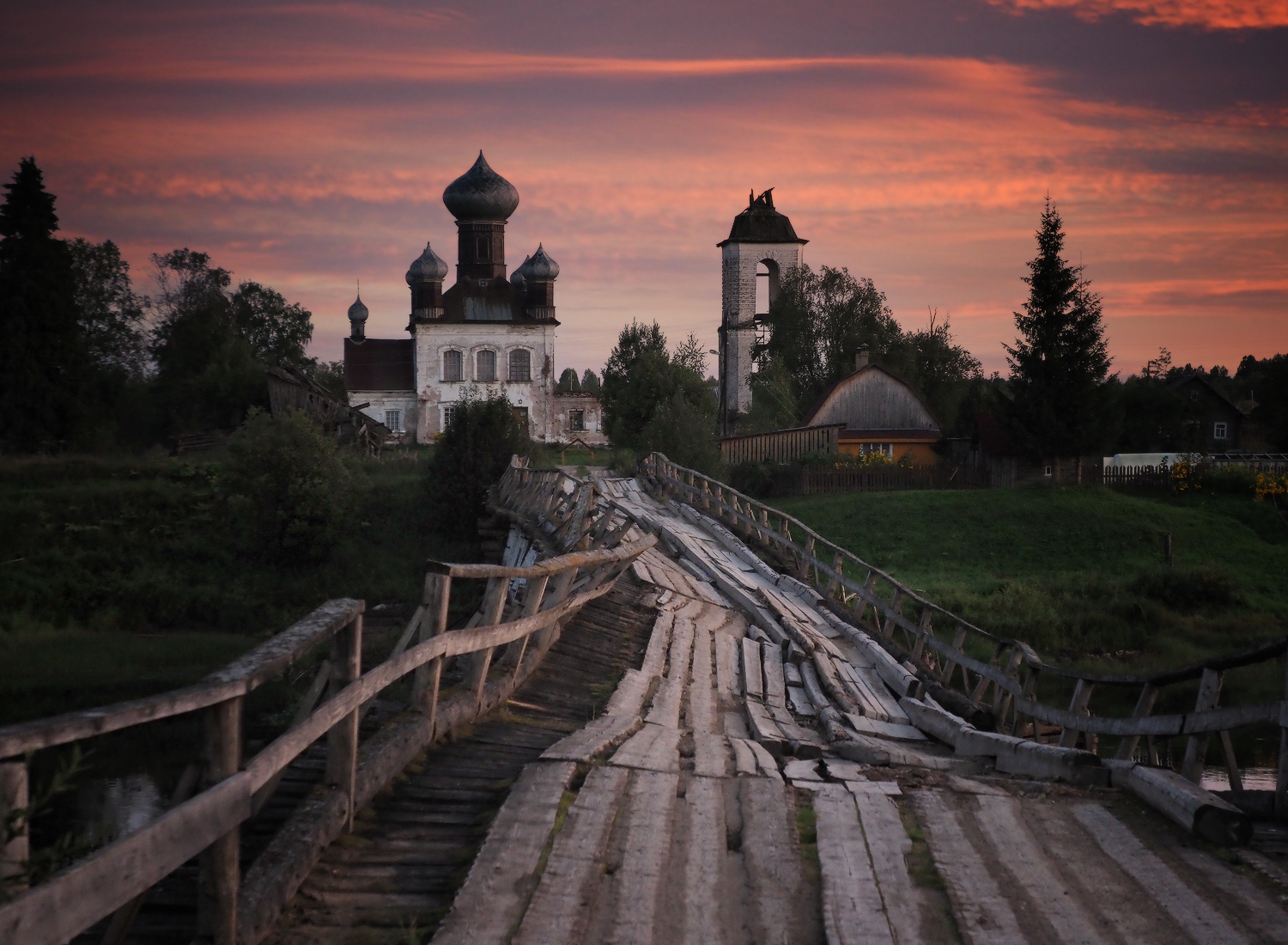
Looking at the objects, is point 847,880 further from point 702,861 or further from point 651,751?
point 651,751

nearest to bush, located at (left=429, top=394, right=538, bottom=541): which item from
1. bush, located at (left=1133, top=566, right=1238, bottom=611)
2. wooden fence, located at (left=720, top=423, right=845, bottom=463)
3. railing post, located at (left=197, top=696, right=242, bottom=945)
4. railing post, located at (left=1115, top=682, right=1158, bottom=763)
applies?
wooden fence, located at (left=720, top=423, right=845, bottom=463)

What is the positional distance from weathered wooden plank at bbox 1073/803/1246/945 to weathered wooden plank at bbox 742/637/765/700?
4606mm

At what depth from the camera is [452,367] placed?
208ft

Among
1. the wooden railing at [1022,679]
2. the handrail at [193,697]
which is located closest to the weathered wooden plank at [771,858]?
the handrail at [193,697]

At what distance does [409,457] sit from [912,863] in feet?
154

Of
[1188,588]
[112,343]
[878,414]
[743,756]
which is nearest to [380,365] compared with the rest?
[112,343]

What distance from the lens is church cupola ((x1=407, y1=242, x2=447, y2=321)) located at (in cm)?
6316

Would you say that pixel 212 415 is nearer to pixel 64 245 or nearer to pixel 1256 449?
pixel 64 245

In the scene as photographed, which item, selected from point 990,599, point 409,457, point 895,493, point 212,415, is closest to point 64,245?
point 212,415

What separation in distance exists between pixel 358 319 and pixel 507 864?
70.5m

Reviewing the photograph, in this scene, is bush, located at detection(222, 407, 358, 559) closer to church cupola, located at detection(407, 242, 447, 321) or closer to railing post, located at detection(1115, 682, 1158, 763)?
church cupola, located at detection(407, 242, 447, 321)

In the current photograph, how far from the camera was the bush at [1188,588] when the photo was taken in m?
30.0

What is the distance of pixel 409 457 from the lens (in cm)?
5038

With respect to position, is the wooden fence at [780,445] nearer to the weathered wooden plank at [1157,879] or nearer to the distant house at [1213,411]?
the distant house at [1213,411]
